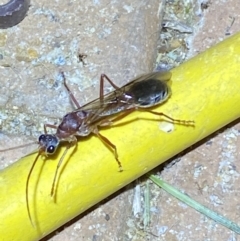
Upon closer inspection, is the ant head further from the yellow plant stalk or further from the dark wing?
the dark wing

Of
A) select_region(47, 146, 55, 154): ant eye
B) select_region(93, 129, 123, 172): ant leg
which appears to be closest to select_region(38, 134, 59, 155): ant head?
select_region(47, 146, 55, 154): ant eye

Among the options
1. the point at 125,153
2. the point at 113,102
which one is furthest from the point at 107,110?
the point at 125,153

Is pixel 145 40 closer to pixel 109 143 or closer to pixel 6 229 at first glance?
pixel 109 143

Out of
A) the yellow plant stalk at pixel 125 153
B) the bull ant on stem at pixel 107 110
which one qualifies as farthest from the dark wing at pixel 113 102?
the yellow plant stalk at pixel 125 153

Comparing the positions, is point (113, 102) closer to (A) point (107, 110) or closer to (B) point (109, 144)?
(A) point (107, 110)

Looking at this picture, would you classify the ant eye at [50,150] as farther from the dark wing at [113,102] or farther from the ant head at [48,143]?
the dark wing at [113,102]

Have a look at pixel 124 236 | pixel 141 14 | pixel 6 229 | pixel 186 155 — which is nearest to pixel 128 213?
pixel 124 236
